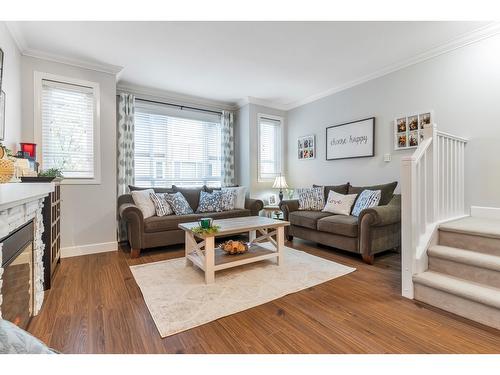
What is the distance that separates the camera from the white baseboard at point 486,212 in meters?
2.58

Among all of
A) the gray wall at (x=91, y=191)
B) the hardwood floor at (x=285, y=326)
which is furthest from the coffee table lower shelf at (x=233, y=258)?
the gray wall at (x=91, y=191)

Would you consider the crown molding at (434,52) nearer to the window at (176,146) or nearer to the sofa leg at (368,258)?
the window at (176,146)

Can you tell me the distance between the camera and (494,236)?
1925 millimetres

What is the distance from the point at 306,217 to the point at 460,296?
194cm

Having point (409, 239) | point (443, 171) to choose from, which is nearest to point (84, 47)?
point (409, 239)

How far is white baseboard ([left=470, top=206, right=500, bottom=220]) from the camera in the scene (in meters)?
2.58

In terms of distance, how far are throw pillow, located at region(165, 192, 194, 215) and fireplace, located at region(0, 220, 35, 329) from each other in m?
1.97

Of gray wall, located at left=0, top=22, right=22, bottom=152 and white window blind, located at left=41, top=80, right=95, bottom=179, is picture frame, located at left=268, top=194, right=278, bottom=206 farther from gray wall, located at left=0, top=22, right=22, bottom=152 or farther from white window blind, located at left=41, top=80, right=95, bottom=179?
gray wall, located at left=0, top=22, right=22, bottom=152

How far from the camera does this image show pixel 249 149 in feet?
15.7

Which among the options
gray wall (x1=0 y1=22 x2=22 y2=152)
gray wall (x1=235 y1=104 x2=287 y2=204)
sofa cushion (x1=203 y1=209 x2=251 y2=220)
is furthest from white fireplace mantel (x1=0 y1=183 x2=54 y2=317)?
gray wall (x1=235 y1=104 x2=287 y2=204)

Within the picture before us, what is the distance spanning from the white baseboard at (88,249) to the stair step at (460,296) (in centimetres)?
359

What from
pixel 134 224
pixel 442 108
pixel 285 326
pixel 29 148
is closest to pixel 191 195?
pixel 134 224

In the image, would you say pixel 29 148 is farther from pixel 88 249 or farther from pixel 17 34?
pixel 88 249
